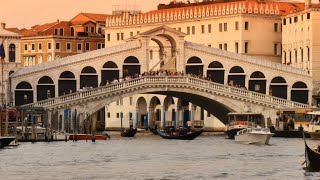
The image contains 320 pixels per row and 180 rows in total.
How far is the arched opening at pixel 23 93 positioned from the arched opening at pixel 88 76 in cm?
273

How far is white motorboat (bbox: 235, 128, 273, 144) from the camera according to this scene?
69.9 meters

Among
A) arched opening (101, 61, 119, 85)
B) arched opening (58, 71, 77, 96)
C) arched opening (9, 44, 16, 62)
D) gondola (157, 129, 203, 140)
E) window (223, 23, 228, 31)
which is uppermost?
window (223, 23, 228, 31)

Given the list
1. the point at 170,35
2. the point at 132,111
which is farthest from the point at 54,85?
the point at 132,111

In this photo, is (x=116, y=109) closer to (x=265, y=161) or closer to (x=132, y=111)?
(x=132, y=111)

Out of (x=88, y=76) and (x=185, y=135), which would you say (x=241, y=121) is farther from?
(x=88, y=76)

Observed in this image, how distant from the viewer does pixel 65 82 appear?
82.8m

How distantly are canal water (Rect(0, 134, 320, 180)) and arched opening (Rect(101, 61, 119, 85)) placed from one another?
931cm

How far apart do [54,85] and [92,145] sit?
1222cm

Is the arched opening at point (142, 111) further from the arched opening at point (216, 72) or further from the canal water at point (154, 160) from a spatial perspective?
the canal water at point (154, 160)

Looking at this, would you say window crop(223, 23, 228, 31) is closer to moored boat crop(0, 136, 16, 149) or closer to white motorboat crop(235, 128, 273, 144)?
white motorboat crop(235, 128, 273, 144)

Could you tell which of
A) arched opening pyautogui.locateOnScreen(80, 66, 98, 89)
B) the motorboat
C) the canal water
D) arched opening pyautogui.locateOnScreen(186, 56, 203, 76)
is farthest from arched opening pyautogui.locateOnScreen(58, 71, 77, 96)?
the canal water

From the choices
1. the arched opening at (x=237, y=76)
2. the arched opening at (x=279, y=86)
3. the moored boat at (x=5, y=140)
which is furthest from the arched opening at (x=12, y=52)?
the moored boat at (x=5, y=140)

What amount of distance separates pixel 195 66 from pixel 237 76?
88.7 inches

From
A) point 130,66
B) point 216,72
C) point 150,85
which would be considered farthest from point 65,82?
point 216,72
